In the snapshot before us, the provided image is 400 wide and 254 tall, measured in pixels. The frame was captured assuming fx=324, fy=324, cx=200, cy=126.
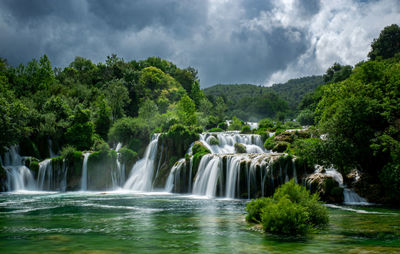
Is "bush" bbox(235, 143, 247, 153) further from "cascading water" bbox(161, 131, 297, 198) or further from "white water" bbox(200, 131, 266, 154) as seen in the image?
"cascading water" bbox(161, 131, 297, 198)

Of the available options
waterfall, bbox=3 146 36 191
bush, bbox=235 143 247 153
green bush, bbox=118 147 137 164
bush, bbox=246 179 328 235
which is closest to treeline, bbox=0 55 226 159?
waterfall, bbox=3 146 36 191

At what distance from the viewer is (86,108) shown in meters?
55.4

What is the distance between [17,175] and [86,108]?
21096 mm

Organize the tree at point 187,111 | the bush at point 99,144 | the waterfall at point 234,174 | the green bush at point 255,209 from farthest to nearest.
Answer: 1. the tree at point 187,111
2. the bush at point 99,144
3. the waterfall at point 234,174
4. the green bush at point 255,209

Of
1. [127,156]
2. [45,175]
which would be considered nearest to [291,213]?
[127,156]

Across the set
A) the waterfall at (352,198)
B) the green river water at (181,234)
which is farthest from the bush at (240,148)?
the green river water at (181,234)

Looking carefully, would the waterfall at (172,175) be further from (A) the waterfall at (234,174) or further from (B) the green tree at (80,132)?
(B) the green tree at (80,132)

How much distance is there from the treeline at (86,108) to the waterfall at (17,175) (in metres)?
1.49

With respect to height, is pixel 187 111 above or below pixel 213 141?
above

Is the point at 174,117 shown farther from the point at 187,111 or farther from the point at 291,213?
the point at 291,213

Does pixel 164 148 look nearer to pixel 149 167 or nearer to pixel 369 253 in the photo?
pixel 149 167

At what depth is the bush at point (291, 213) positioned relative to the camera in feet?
37.1

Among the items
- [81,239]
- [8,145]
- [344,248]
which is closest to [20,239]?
[81,239]

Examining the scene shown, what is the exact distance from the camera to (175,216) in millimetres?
17031
